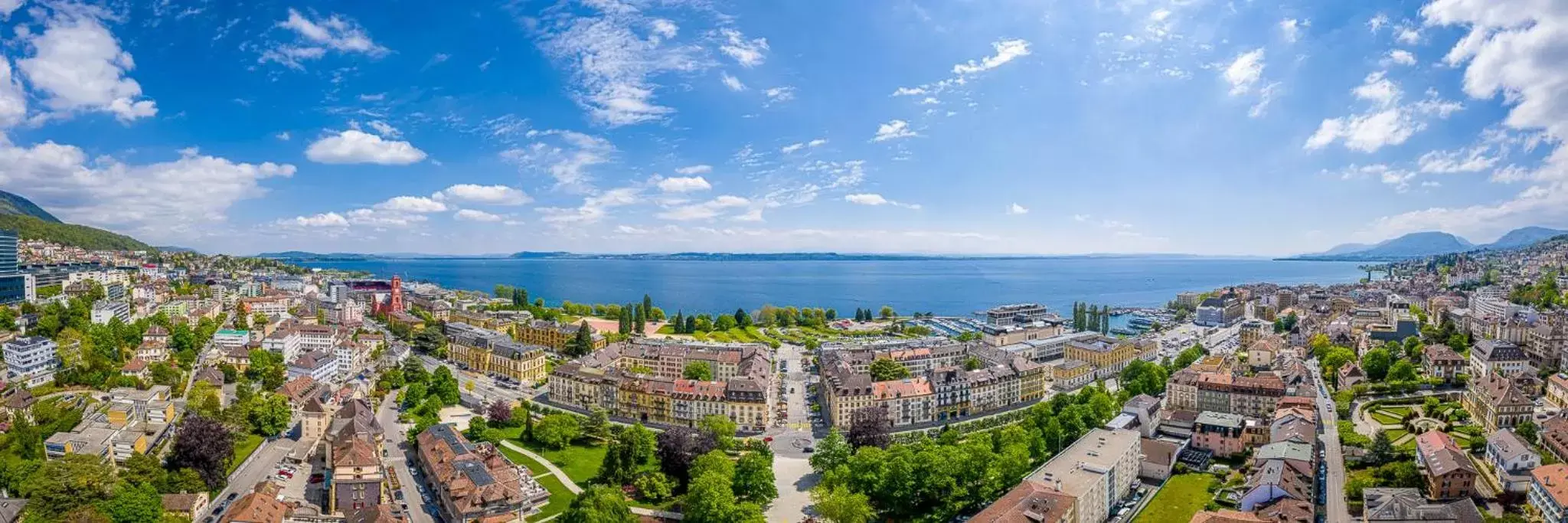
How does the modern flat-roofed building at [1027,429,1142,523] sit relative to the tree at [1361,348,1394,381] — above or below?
below

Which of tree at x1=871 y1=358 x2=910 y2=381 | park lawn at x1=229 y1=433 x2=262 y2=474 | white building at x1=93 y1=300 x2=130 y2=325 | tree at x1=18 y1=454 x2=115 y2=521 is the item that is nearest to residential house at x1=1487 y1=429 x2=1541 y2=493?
tree at x1=871 y1=358 x2=910 y2=381

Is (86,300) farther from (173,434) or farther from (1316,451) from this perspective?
(1316,451)

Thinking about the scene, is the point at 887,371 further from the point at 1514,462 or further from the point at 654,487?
the point at 1514,462

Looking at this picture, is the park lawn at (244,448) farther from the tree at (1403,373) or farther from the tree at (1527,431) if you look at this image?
the tree at (1403,373)

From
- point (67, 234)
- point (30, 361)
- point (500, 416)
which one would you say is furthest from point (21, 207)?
point (500, 416)

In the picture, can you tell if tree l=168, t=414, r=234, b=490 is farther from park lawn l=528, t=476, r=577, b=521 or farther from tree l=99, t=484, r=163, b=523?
park lawn l=528, t=476, r=577, b=521

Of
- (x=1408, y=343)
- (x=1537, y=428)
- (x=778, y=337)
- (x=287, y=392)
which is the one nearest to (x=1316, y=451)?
(x=1537, y=428)
